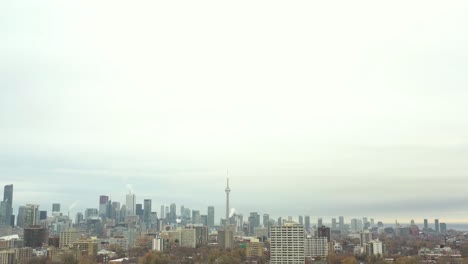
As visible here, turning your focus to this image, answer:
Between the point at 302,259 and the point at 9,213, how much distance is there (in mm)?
31842

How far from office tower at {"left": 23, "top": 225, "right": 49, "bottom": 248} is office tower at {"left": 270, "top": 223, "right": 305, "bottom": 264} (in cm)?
2037

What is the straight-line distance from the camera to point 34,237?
3934 cm

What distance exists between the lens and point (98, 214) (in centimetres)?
6159

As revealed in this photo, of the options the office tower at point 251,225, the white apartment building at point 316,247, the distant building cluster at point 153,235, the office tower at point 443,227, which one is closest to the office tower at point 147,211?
the distant building cluster at point 153,235

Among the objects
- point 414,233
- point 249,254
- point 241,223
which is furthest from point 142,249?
point 414,233

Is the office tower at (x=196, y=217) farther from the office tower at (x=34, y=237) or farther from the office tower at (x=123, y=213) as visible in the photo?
the office tower at (x=34, y=237)

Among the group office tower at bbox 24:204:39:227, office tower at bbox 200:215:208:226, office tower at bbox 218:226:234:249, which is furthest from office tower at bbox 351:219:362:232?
office tower at bbox 24:204:39:227

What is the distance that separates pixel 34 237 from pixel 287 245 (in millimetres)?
21790

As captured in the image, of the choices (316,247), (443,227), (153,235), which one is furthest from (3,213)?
(443,227)

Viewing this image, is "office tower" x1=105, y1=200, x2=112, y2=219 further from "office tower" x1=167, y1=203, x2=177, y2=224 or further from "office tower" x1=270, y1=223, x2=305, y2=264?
"office tower" x1=270, y1=223, x2=305, y2=264

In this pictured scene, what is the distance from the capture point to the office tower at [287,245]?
1150 inches

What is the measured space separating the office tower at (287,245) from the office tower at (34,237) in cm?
2037

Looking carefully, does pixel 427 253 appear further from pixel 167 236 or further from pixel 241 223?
pixel 241 223

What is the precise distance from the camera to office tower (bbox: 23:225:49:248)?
3872cm
